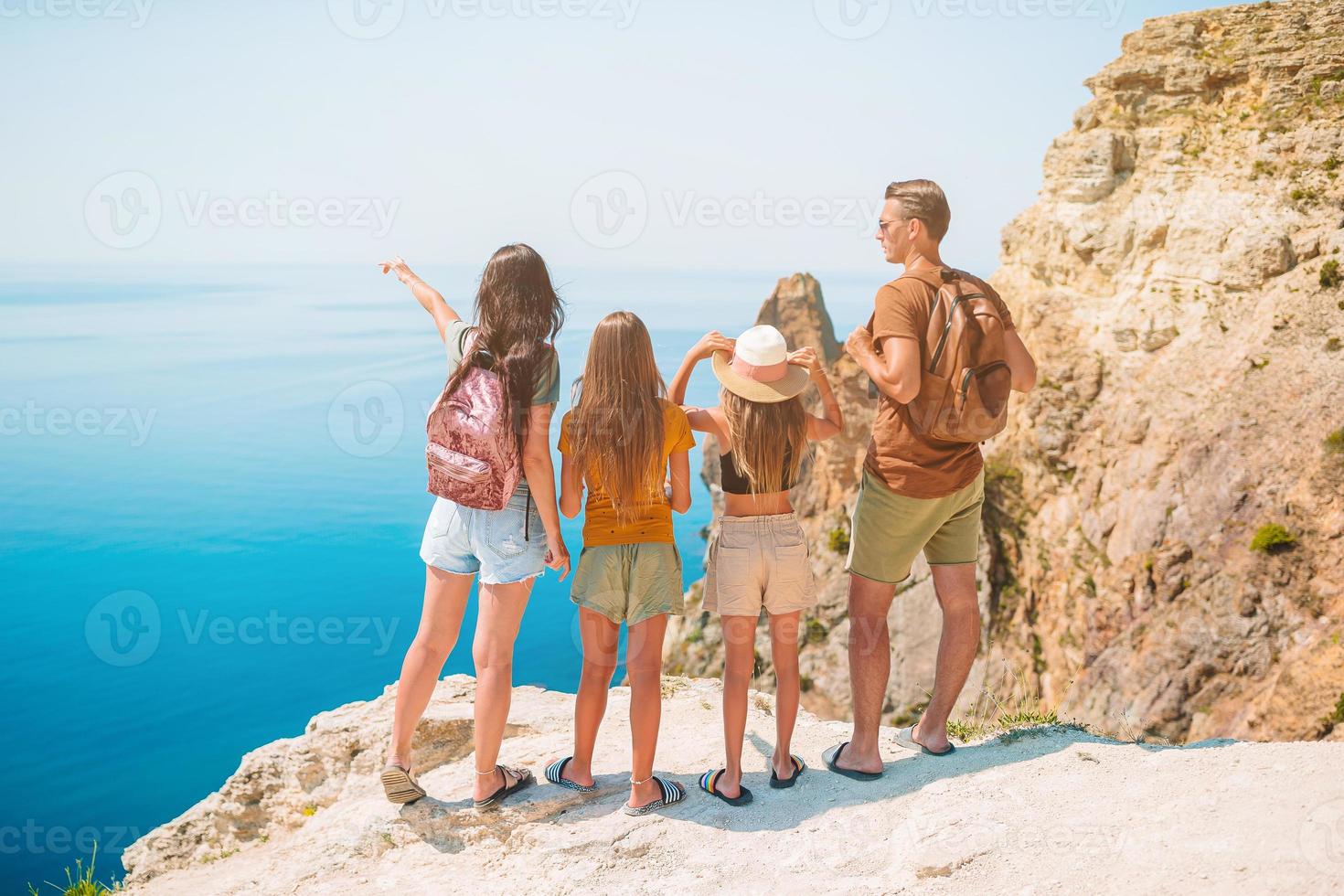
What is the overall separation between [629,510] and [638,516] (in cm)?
6

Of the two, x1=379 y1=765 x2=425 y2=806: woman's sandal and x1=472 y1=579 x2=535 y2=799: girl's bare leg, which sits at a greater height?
x1=472 y1=579 x2=535 y2=799: girl's bare leg

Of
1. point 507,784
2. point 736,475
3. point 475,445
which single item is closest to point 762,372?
point 736,475

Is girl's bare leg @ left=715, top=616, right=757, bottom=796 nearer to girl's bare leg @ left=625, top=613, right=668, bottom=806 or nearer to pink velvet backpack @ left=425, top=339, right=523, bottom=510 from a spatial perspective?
girl's bare leg @ left=625, top=613, right=668, bottom=806

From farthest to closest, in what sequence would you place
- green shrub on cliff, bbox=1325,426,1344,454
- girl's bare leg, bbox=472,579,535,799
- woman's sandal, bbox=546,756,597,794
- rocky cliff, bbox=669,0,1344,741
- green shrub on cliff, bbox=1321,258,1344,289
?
green shrub on cliff, bbox=1321,258,1344,289, rocky cliff, bbox=669,0,1344,741, green shrub on cliff, bbox=1325,426,1344,454, woman's sandal, bbox=546,756,597,794, girl's bare leg, bbox=472,579,535,799

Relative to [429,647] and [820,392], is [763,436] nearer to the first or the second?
[820,392]

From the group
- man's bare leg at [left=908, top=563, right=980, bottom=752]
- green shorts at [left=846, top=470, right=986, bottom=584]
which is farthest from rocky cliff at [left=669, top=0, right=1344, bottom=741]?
green shorts at [left=846, top=470, right=986, bottom=584]

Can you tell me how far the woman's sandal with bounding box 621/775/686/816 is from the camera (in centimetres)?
434

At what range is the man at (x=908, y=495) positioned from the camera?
4.09 meters

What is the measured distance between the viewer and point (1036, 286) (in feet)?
73.8

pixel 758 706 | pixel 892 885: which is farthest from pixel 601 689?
pixel 758 706

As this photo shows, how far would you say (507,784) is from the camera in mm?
4613

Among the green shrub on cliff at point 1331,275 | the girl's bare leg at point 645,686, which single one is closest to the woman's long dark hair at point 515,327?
the girl's bare leg at point 645,686

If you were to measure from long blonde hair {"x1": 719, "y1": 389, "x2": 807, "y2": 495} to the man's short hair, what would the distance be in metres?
1.02

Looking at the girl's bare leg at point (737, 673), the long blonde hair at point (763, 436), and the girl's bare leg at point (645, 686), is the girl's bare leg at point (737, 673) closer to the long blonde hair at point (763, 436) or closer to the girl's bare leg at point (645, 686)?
the girl's bare leg at point (645, 686)
